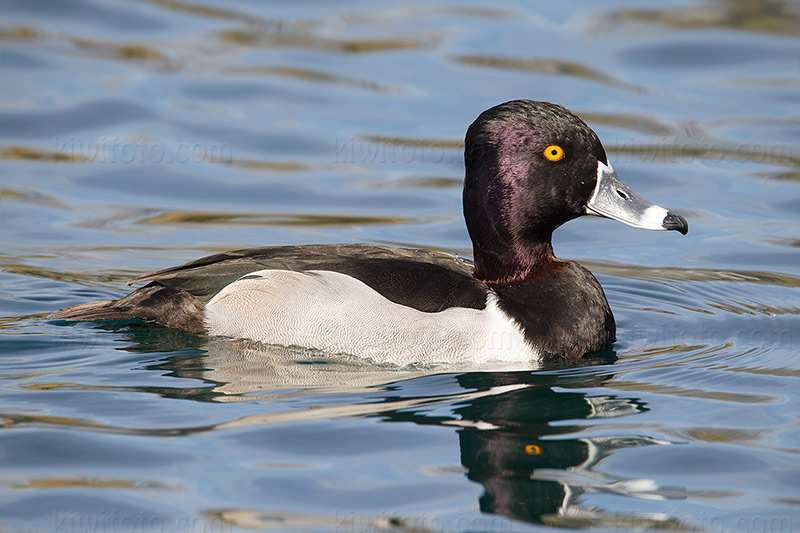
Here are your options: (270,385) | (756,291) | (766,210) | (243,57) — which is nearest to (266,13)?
(243,57)

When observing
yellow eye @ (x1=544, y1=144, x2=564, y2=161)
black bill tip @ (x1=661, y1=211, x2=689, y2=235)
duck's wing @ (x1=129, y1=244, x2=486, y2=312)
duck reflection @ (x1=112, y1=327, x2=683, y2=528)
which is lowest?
duck reflection @ (x1=112, y1=327, x2=683, y2=528)

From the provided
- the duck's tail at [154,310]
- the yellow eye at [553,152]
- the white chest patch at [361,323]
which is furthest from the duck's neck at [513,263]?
the duck's tail at [154,310]

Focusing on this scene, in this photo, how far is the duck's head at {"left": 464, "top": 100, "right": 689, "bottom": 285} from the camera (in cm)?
714

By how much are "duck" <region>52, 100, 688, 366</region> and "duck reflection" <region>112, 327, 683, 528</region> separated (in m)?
0.14

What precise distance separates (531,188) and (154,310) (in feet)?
7.78

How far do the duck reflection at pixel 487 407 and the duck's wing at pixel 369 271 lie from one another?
0.36 metres

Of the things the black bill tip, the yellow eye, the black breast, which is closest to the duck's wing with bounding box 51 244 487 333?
the black breast

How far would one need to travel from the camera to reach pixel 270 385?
6586mm

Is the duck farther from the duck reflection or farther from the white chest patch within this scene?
the duck reflection

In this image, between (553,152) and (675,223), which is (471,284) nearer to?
(553,152)

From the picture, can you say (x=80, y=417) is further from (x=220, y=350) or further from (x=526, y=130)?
(x=526, y=130)

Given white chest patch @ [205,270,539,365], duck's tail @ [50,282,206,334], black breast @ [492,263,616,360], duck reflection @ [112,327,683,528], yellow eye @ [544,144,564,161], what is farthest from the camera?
duck's tail @ [50,282,206,334]

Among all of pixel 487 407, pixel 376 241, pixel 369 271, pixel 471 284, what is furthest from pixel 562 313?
pixel 376 241

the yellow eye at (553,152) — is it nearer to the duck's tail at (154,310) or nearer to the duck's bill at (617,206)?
the duck's bill at (617,206)
